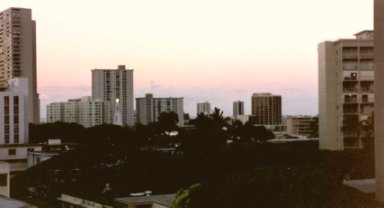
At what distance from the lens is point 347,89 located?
5975cm

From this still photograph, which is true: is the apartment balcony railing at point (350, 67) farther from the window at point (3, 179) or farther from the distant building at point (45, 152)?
the window at point (3, 179)

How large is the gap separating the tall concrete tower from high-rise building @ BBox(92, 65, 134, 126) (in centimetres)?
15966

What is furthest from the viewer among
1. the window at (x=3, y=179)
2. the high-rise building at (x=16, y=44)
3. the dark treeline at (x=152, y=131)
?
the high-rise building at (x=16, y=44)

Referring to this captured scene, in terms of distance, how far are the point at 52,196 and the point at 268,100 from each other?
160 meters

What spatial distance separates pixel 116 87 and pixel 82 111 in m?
18.2

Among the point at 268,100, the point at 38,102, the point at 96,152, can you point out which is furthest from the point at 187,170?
the point at 268,100

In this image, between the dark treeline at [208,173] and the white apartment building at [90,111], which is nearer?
the dark treeline at [208,173]

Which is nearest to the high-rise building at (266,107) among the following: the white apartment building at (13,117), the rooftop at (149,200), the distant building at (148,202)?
the white apartment building at (13,117)

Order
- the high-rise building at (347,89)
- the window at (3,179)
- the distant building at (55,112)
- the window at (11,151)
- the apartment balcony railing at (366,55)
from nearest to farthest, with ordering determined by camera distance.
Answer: the window at (3,179) < the high-rise building at (347,89) < the apartment balcony railing at (366,55) < the window at (11,151) < the distant building at (55,112)

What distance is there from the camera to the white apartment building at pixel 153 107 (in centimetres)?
18315

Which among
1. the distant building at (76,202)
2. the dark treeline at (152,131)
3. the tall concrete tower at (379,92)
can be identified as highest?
the tall concrete tower at (379,92)

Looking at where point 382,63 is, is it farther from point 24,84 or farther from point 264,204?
point 24,84

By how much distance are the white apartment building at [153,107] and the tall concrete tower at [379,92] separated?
165 metres

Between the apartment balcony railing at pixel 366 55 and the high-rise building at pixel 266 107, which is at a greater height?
the apartment balcony railing at pixel 366 55
